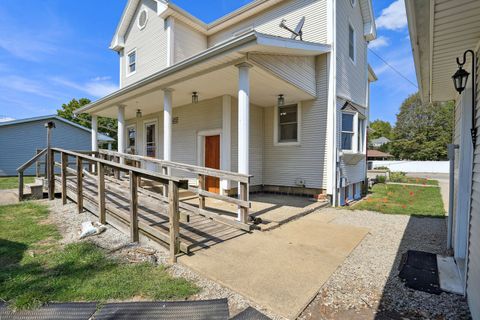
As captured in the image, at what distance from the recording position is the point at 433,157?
3603cm

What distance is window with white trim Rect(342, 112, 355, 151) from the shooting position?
8.19m

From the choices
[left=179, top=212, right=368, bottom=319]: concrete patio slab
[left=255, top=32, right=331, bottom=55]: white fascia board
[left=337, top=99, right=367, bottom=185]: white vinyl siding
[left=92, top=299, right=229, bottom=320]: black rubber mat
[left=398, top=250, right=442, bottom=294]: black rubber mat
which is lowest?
[left=398, top=250, right=442, bottom=294]: black rubber mat

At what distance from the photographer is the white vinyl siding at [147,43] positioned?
9773 millimetres

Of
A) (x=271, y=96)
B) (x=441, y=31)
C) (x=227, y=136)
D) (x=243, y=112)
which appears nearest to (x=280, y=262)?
(x=243, y=112)

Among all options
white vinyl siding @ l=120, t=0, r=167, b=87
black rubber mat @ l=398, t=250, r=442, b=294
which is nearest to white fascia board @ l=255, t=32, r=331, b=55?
black rubber mat @ l=398, t=250, r=442, b=294

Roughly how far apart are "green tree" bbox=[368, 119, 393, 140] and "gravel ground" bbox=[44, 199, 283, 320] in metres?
55.0

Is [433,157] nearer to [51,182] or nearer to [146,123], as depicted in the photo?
[146,123]

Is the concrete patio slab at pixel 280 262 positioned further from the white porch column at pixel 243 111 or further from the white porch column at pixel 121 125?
the white porch column at pixel 121 125

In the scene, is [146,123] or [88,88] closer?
[146,123]

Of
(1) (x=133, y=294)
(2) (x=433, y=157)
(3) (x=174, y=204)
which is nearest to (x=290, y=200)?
(3) (x=174, y=204)

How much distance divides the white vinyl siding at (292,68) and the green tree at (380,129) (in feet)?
163

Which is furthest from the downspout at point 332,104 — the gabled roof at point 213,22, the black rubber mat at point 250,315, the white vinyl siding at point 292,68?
the black rubber mat at point 250,315

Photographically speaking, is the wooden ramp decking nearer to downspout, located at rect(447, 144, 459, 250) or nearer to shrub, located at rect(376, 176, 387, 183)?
downspout, located at rect(447, 144, 459, 250)

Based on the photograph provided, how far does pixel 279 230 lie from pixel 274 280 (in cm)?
199
